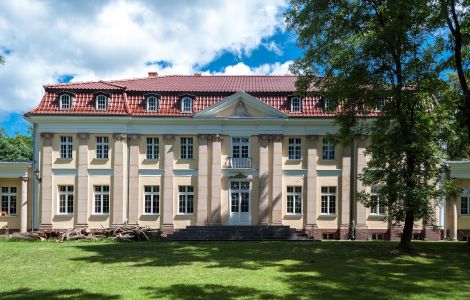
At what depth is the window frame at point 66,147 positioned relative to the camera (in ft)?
91.5

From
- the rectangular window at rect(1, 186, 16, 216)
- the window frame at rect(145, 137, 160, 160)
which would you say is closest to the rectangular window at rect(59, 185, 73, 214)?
the rectangular window at rect(1, 186, 16, 216)

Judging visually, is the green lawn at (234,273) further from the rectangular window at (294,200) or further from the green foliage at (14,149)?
the green foliage at (14,149)

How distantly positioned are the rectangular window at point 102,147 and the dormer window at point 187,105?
513cm

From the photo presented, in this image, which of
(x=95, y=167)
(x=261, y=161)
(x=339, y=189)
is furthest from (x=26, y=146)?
(x=339, y=189)

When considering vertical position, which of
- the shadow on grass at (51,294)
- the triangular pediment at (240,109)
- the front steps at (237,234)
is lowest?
the front steps at (237,234)

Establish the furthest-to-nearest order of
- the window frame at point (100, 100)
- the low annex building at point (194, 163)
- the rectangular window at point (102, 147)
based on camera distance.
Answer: the rectangular window at point (102, 147) → the window frame at point (100, 100) → the low annex building at point (194, 163)

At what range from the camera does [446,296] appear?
410 inches

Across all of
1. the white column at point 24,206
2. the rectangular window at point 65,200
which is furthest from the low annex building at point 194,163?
the white column at point 24,206

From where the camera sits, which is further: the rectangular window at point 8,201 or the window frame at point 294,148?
the window frame at point 294,148

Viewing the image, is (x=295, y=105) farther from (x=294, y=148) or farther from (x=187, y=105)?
(x=187, y=105)

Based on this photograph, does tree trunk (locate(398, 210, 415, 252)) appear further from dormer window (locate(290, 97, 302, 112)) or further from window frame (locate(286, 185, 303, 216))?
dormer window (locate(290, 97, 302, 112))

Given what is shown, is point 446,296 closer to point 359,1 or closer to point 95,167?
point 359,1

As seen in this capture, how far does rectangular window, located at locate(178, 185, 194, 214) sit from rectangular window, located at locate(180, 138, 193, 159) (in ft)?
6.17

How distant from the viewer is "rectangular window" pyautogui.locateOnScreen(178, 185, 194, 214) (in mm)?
28094
